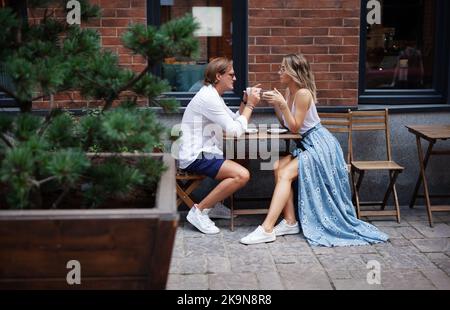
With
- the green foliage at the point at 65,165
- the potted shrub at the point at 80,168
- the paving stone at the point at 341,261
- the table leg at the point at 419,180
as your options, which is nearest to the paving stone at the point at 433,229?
the table leg at the point at 419,180

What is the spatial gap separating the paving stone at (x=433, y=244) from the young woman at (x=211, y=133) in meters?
1.55

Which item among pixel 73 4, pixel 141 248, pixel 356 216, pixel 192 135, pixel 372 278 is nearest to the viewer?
pixel 141 248

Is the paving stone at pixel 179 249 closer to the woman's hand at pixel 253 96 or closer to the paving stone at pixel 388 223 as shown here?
the woman's hand at pixel 253 96

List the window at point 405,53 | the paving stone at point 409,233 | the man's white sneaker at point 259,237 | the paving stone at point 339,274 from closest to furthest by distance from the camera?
the paving stone at point 339,274 < the man's white sneaker at point 259,237 < the paving stone at point 409,233 < the window at point 405,53

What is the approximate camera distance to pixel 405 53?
21.1 feet

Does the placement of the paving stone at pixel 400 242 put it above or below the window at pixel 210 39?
below

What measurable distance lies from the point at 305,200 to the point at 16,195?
2.97 meters

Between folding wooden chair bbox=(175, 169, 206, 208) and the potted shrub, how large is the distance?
1969mm

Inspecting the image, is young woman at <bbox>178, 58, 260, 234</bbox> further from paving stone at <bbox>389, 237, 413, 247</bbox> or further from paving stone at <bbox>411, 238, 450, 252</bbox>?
paving stone at <bbox>411, 238, 450, 252</bbox>

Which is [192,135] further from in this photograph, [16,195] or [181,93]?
[16,195]

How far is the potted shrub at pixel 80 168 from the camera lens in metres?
2.82

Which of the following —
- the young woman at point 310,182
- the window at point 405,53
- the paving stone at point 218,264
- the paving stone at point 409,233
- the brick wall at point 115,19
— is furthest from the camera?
the window at point 405,53

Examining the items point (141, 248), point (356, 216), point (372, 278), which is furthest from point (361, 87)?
point (141, 248)

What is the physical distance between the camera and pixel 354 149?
623 centimetres
